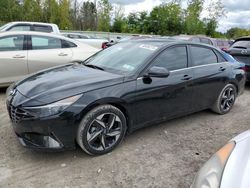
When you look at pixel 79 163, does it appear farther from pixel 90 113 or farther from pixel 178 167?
pixel 178 167

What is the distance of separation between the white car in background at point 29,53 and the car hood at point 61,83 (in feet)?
7.56

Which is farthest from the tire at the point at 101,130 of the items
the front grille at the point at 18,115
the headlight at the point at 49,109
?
the front grille at the point at 18,115

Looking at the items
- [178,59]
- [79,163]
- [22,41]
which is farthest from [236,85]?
[22,41]

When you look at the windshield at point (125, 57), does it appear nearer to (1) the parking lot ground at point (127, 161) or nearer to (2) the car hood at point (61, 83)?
(2) the car hood at point (61, 83)

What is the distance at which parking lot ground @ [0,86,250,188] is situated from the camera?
10.5 feet

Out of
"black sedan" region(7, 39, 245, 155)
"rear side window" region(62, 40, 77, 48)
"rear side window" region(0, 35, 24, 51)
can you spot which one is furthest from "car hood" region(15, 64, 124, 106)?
"rear side window" region(62, 40, 77, 48)

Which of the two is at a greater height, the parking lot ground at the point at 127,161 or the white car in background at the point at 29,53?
the white car in background at the point at 29,53

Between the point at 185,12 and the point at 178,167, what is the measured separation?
32454 millimetres

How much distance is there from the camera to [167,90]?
13.8 ft

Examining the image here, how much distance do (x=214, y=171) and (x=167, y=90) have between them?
2.30 m

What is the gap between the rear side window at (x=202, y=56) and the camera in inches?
189

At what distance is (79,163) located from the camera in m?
3.54

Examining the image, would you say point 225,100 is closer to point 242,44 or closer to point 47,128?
point 242,44

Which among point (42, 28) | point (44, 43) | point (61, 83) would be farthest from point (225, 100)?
point (42, 28)
